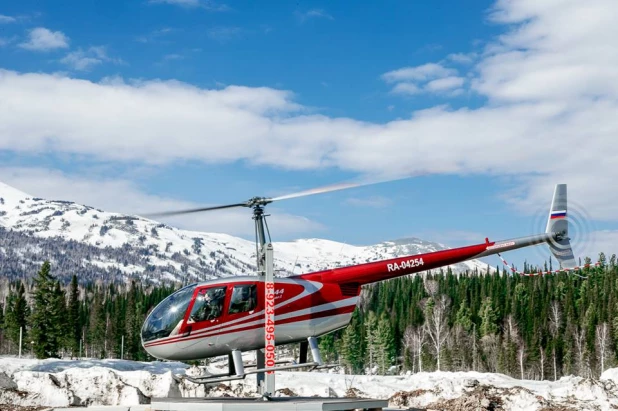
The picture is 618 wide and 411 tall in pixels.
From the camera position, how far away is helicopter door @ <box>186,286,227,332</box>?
1781 cm

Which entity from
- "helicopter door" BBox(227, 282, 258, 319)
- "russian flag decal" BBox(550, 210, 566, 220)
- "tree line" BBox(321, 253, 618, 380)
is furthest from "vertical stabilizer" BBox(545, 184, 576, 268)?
"tree line" BBox(321, 253, 618, 380)

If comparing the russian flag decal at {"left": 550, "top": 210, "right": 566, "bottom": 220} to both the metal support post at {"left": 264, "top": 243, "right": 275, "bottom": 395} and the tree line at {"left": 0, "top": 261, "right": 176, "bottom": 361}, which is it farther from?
the tree line at {"left": 0, "top": 261, "right": 176, "bottom": 361}

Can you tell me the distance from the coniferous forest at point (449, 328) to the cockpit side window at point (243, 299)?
189 ft

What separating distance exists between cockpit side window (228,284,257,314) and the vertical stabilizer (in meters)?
9.79

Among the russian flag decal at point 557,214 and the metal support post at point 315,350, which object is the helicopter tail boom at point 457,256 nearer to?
the russian flag decal at point 557,214

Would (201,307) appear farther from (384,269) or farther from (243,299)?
(384,269)

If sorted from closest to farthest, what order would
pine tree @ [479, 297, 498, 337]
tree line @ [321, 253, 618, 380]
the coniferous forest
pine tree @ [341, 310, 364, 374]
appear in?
the coniferous forest → tree line @ [321, 253, 618, 380] → pine tree @ [341, 310, 364, 374] → pine tree @ [479, 297, 498, 337]

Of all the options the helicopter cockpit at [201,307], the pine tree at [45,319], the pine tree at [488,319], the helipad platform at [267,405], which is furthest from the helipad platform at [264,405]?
the pine tree at [488,319]

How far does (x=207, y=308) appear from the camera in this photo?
17891 mm

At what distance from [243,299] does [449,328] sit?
3584 inches

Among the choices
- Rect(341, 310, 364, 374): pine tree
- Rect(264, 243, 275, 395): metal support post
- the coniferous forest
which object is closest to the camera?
Rect(264, 243, 275, 395): metal support post

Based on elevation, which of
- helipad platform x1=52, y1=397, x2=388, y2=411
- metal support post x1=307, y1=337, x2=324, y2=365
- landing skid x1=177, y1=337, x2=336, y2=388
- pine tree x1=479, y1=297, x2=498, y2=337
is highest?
pine tree x1=479, y1=297, x2=498, y2=337

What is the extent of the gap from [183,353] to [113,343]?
8872cm

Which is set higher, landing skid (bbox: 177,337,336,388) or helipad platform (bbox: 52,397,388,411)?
landing skid (bbox: 177,337,336,388)
